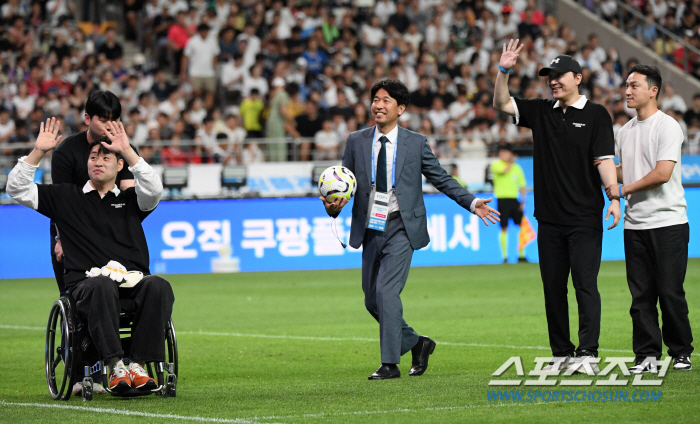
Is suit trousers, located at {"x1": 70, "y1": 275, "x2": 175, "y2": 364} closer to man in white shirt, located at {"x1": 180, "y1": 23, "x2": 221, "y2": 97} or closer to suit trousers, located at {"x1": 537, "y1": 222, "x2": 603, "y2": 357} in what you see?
suit trousers, located at {"x1": 537, "y1": 222, "x2": 603, "y2": 357}

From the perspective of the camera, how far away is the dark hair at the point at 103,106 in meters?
7.82

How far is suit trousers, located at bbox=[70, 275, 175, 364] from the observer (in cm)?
703

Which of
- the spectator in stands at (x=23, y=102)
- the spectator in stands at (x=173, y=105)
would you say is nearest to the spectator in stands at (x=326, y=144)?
the spectator in stands at (x=173, y=105)

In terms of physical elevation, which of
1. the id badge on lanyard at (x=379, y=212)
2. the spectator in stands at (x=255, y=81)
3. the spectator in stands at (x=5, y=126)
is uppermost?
the spectator in stands at (x=255, y=81)

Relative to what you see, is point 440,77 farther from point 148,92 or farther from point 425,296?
point 425,296

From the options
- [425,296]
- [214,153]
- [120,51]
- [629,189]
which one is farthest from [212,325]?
[120,51]

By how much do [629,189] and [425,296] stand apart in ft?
24.8

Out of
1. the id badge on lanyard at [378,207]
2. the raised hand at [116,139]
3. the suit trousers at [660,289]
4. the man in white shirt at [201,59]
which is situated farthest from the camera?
the man in white shirt at [201,59]

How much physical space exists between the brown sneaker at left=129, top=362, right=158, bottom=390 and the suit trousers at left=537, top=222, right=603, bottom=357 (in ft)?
9.83

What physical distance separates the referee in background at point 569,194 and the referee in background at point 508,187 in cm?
1197

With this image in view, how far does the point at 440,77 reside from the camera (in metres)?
26.1

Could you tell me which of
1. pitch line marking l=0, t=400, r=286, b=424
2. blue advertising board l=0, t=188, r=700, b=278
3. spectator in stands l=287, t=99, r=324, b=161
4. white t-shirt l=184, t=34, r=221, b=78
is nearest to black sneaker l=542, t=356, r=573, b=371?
pitch line marking l=0, t=400, r=286, b=424

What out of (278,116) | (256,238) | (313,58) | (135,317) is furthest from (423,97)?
(135,317)

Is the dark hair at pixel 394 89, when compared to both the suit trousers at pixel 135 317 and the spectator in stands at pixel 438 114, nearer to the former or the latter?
the suit trousers at pixel 135 317
